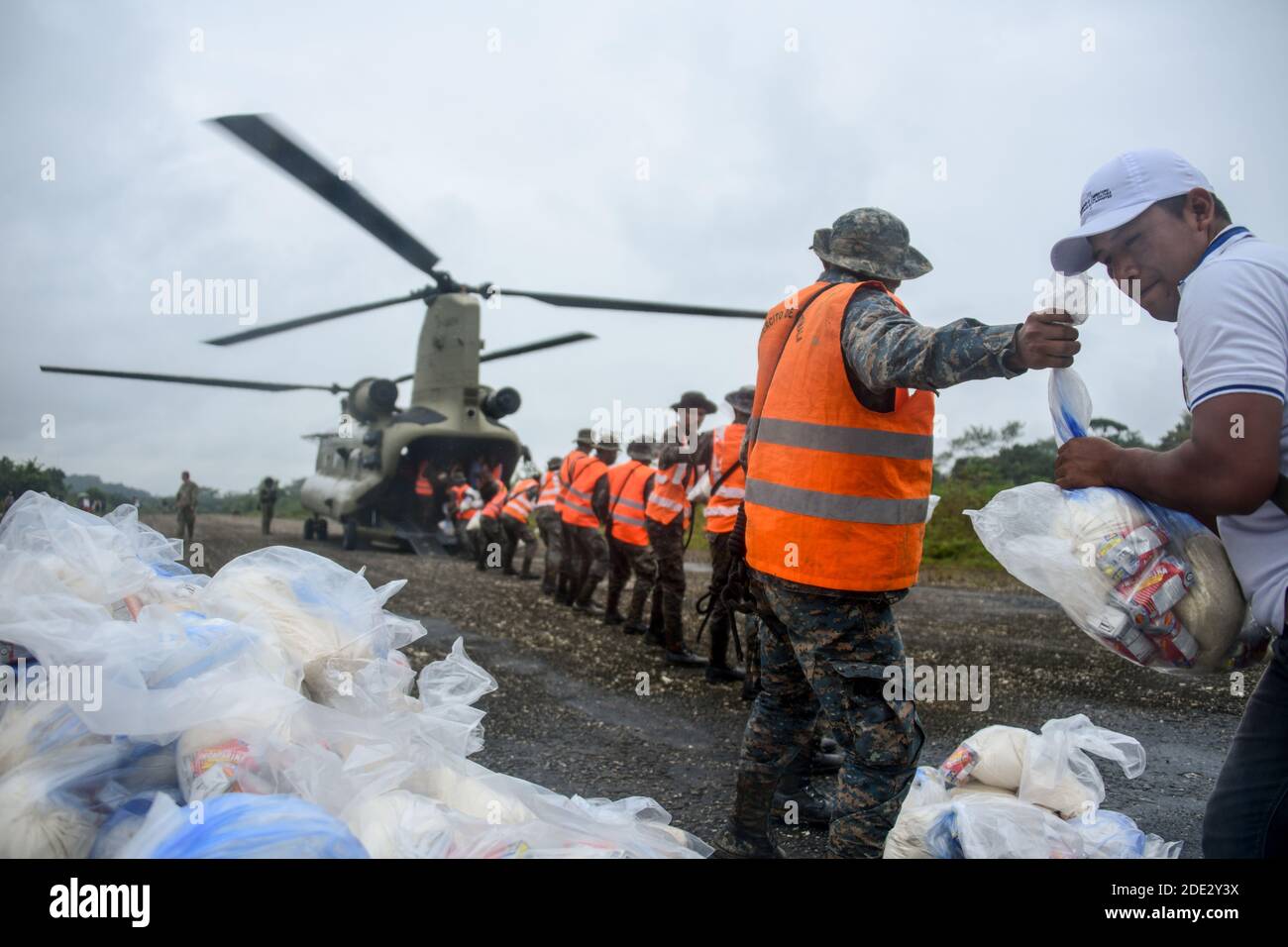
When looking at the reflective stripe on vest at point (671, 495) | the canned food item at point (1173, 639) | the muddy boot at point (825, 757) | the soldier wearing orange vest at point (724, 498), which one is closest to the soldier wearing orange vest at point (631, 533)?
the reflective stripe on vest at point (671, 495)

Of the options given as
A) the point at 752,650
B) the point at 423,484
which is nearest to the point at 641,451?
the point at 752,650

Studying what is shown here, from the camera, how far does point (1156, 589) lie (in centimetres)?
172

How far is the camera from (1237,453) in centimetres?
149

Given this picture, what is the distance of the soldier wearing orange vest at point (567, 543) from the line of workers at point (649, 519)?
0.01m

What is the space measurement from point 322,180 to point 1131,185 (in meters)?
10.3

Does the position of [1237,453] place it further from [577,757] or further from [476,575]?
[476,575]

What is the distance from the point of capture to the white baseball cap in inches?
68.4

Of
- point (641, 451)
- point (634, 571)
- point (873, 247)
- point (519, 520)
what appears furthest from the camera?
point (519, 520)

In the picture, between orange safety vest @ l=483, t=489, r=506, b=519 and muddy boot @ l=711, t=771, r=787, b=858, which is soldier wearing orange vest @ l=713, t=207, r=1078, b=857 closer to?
muddy boot @ l=711, t=771, r=787, b=858

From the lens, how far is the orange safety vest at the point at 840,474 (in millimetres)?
2426

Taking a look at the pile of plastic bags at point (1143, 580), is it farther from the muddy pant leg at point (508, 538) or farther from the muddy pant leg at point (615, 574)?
the muddy pant leg at point (508, 538)

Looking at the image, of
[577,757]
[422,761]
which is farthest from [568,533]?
[422,761]

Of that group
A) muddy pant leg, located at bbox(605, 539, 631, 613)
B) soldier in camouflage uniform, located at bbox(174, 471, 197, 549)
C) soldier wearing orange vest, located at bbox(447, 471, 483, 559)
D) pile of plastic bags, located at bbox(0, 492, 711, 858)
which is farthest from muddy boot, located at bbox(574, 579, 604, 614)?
soldier in camouflage uniform, located at bbox(174, 471, 197, 549)

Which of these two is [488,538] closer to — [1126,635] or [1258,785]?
[1126,635]
